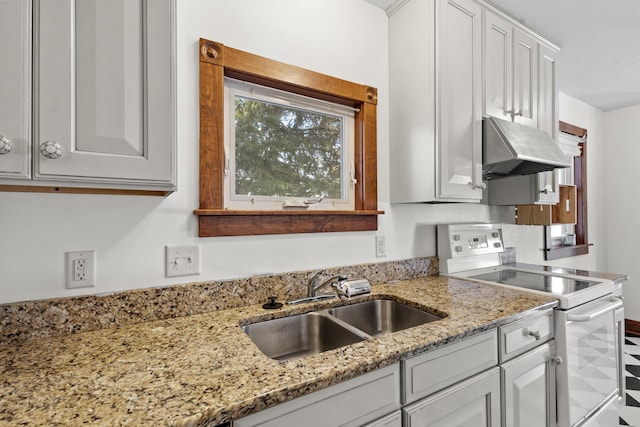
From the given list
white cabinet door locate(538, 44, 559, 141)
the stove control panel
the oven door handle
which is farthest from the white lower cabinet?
white cabinet door locate(538, 44, 559, 141)

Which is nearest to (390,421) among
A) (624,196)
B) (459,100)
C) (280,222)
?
(280,222)

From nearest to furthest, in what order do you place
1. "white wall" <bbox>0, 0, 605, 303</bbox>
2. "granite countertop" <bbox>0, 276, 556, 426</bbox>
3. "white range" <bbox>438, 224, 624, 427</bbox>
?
"granite countertop" <bbox>0, 276, 556, 426</bbox>, "white wall" <bbox>0, 0, 605, 303</bbox>, "white range" <bbox>438, 224, 624, 427</bbox>

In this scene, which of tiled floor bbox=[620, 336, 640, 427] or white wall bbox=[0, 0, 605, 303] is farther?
tiled floor bbox=[620, 336, 640, 427]

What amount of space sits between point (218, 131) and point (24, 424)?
1.01 metres

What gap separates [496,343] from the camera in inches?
45.8

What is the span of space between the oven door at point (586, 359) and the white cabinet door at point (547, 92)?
114cm

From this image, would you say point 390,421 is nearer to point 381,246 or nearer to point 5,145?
point 381,246

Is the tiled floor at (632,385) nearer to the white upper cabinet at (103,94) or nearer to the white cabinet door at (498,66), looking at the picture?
the white cabinet door at (498,66)

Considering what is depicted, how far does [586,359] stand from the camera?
58.2 inches

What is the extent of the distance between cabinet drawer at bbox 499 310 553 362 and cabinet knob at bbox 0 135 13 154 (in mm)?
1561

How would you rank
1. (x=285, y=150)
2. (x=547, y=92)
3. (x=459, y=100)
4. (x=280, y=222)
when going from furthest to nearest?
(x=547, y=92) < (x=459, y=100) < (x=285, y=150) < (x=280, y=222)

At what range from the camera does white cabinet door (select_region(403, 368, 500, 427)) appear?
0.95 m

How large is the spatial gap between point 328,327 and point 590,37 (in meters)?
2.53

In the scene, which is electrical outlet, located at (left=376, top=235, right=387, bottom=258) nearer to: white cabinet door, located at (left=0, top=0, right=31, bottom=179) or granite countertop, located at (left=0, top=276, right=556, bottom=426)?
granite countertop, located at (left=0, top=276, right=556, bottom=426)
